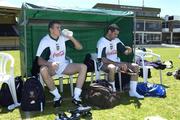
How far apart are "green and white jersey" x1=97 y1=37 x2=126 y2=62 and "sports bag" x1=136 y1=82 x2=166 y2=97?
2.81 feet

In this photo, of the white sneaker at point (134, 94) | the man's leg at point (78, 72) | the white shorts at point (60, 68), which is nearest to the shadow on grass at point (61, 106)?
the white sneaker at point (134, 94)

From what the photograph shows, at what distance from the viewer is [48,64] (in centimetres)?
675

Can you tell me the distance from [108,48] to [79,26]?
4.98ft

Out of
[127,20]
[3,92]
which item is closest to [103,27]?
[127,20]

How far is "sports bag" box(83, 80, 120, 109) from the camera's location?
6.68 metres

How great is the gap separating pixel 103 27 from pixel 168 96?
9.11ft

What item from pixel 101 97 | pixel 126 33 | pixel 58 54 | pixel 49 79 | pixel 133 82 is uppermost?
pixel 126 33

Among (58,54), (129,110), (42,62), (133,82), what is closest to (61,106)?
(42,62)

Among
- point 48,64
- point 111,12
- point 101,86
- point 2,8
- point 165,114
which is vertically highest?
point 2,8

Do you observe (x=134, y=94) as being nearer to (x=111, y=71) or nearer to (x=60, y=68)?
(x=111, y=71)

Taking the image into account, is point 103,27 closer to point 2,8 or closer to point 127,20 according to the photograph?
point 127,20

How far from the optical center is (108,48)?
782cm

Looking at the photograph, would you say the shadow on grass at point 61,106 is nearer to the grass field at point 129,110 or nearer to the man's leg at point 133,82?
the grass field at point 129,110

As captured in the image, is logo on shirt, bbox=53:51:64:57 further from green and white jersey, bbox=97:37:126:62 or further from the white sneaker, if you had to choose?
the white sneaker
